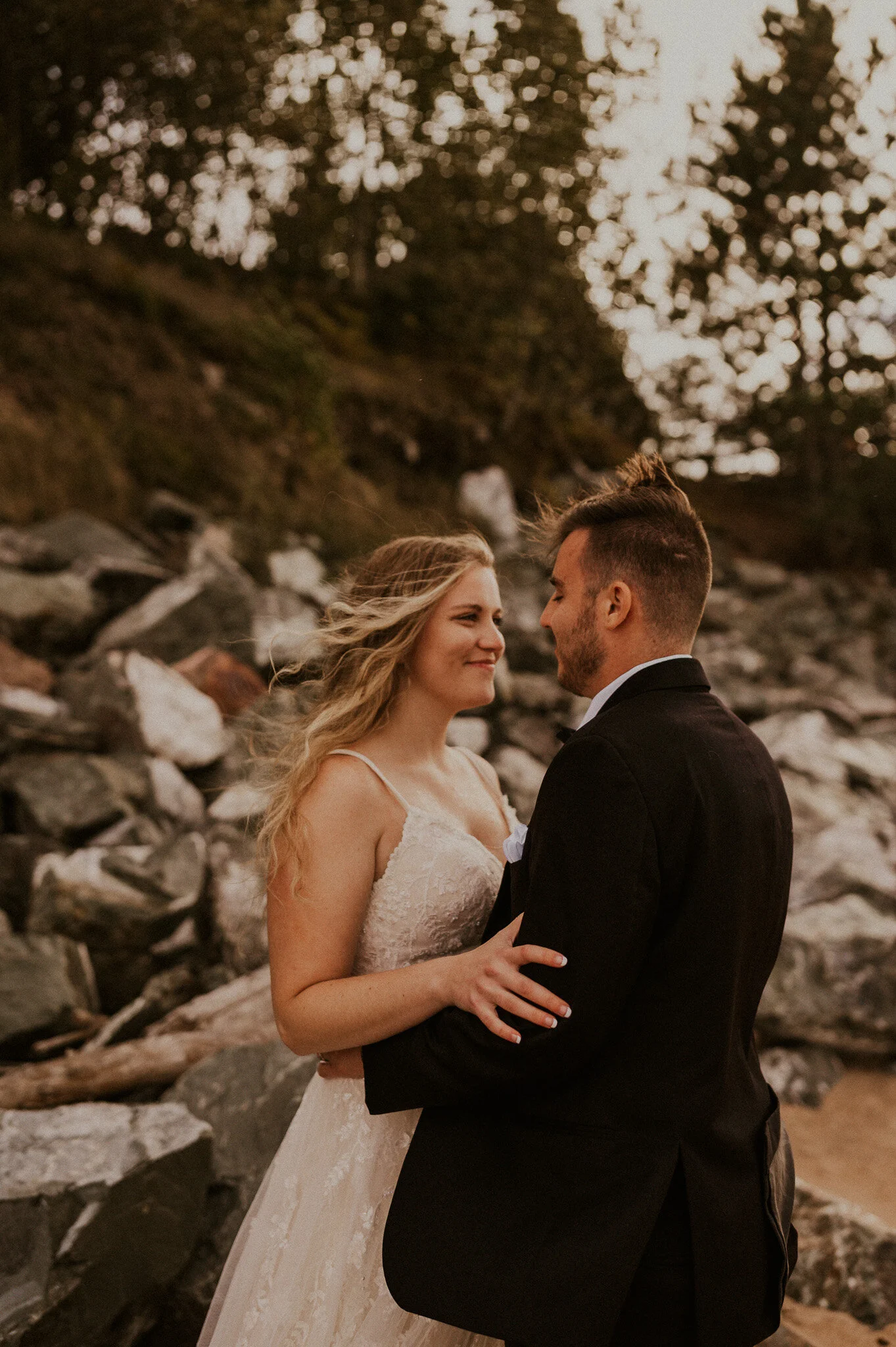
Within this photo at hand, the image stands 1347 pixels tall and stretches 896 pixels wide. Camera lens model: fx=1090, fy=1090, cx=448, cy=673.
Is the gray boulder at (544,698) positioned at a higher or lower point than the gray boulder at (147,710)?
lower

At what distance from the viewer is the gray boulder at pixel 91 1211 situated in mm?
2869

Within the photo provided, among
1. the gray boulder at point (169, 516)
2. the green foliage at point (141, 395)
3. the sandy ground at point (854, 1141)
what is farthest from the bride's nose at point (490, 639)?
the gray boulder at point (169, 516)

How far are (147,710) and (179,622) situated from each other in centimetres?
178

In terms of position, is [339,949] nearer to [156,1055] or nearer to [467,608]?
[467,608]

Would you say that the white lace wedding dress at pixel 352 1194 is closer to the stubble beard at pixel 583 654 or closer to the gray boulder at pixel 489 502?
the stubble beard at pixel 583 654

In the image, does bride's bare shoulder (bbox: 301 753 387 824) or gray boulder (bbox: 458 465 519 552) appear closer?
bride's bare shoulder (bbox: 301 753 387 824)

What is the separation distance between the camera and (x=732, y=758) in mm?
2014

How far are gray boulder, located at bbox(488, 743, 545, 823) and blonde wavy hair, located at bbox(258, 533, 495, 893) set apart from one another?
226 inches

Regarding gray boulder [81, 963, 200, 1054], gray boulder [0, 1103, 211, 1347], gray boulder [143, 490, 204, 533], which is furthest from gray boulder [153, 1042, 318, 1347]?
gray boulder [143, 490, 204, 533]

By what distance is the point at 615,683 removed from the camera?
7.00 feet

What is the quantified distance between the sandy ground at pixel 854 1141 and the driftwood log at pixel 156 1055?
2.87 metres

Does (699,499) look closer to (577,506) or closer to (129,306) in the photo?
(129,306)

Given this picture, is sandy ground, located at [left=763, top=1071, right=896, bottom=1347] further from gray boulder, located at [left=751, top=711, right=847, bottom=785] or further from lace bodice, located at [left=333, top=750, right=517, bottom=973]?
gray boulder, located at [left=751, top=711, right=847, bottom=785]

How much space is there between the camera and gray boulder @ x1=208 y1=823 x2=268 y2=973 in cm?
592
